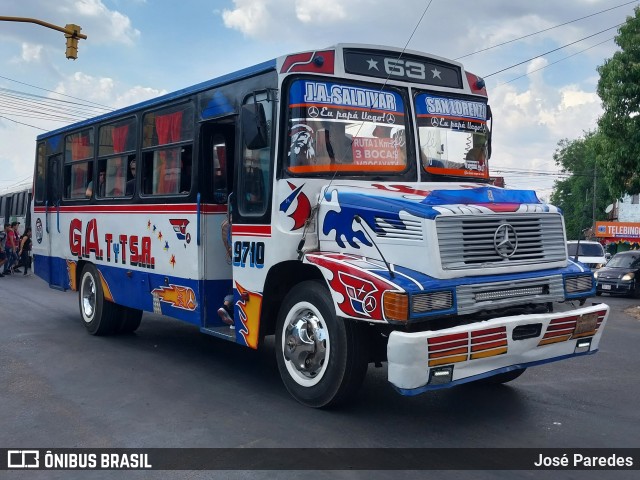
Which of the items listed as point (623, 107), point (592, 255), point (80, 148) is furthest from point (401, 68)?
point (592, 255)

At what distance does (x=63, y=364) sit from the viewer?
7844 millimetres

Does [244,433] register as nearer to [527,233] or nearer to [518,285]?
[518,285]

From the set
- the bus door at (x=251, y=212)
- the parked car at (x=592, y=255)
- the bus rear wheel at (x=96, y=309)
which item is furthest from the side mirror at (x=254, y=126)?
the parked car at (x=592, y=255)

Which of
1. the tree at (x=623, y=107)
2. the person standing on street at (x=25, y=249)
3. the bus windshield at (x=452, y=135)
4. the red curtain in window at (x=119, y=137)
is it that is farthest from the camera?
the person standing on street at (x=25, y=249)

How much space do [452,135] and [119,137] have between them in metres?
4.82

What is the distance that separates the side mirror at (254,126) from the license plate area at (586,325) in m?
3.11

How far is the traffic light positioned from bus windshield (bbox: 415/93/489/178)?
12.9 meters

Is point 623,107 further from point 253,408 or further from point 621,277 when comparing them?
point 253,408

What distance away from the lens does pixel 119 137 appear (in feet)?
30.4

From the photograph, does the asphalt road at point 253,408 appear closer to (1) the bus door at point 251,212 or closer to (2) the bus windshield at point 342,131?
(1) the bus door at point 251,212

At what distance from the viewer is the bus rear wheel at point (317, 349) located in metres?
5.33

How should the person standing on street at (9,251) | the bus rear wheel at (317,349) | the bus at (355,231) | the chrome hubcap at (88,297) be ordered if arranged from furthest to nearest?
the person standing on street at (9,251)
the chrome hubcap at (88,297)
the bus rear wheel at (317,349)
the bus at (355,231)

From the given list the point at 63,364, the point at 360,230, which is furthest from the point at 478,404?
the point at 63,364

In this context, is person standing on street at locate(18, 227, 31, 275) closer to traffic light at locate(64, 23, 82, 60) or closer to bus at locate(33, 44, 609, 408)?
traffic light at locate(64, 23, 82, 60)
